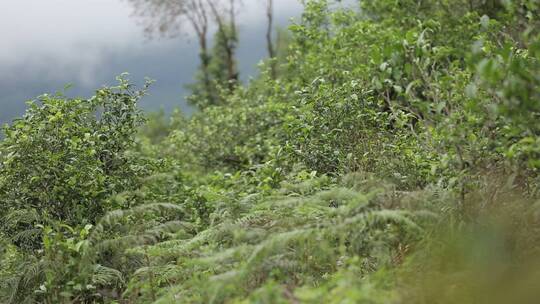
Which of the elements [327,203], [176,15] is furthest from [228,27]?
[327,203]

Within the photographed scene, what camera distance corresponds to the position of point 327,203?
23.4ft

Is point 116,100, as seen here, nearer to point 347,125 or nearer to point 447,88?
point 347,125

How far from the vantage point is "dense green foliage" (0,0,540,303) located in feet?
16.6

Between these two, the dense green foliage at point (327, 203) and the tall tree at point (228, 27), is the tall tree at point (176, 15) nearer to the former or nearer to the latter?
the tall tree at point (228, 27)

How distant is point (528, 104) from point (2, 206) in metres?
7.71

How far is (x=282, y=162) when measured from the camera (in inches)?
396

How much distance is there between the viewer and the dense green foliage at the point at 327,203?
507 centimetres

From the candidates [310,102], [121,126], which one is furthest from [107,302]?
[310,102]

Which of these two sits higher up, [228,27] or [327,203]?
[228,27]

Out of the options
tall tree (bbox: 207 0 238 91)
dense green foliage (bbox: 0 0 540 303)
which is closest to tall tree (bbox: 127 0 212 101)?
tall tree (bbox: 207 0 238 91)

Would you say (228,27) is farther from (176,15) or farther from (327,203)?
(327,203)

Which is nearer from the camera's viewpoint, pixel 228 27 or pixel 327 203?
pixel 327 203

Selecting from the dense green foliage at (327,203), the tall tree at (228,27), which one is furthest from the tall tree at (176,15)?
the dense green foliage at (327,203)

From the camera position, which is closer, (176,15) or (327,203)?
(327,203)
